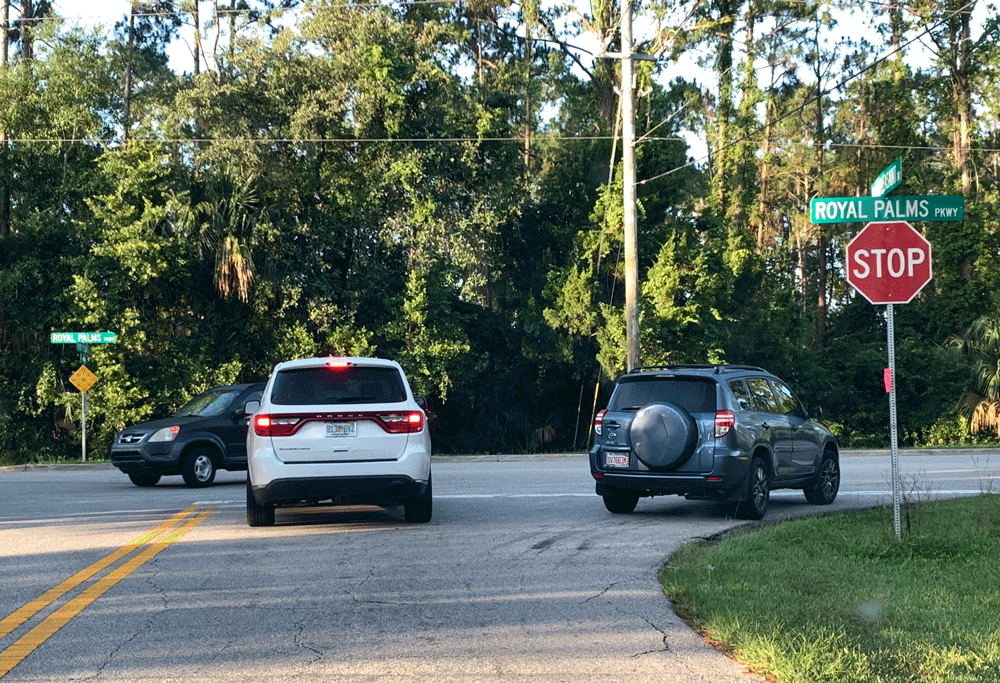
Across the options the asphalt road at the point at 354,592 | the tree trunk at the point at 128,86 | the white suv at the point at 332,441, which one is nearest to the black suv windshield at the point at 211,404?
the asphalt road at the point at 354,592

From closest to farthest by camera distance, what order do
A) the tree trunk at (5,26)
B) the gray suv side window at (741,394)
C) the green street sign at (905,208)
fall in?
the green street sign at (905,208)
the gray suv side window at (741,394)
the tree trunk at (5,26)

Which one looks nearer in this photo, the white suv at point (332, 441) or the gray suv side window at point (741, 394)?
the white suv at point (332, 441)

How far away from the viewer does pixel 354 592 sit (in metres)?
9.15

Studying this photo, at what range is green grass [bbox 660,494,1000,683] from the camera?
650 centimetres

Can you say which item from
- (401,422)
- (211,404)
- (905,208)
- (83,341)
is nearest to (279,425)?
(401,422)

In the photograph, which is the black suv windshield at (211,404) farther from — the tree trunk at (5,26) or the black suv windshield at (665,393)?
the tree trunk at (5,26)

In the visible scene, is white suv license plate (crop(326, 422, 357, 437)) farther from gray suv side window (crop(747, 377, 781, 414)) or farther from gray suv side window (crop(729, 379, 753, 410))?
gray suv side window (crop(747, 377, 781, 414))

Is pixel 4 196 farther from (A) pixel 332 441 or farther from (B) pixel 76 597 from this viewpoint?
(B) pixel 76 597

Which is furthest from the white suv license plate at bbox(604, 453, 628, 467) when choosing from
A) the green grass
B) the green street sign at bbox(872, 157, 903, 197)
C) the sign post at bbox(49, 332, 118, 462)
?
the sign post at bbox(49, 332, 118, 462)

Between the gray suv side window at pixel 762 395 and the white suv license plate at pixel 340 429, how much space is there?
4.88 metres

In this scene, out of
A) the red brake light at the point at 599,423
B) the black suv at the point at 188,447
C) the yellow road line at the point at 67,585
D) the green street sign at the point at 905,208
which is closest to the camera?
the yellow road line at the point at 67,585

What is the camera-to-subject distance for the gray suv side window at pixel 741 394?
14094 millimetres

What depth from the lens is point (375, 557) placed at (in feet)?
36.1

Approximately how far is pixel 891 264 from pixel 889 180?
2.48ft
